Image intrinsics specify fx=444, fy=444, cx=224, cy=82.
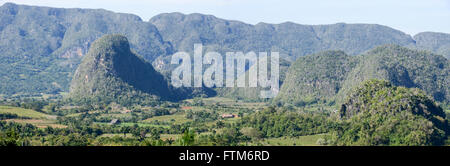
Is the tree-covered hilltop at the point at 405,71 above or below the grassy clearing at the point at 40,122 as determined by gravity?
above

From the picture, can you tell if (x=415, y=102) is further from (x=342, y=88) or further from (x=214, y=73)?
(x=214, y=73)

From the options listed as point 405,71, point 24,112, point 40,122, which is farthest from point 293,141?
point 405,71

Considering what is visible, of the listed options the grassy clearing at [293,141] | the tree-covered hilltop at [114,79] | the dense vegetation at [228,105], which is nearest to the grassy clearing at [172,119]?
the dense vegetation at [228,105]

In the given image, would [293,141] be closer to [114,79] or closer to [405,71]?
[405,71]

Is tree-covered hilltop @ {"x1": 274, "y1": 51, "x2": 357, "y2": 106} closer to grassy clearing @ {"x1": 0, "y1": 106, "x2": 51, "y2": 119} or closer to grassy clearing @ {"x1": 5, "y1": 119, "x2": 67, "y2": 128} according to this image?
grassy clearing @ {"x1": 0, "y1": 106, "x2": 51, "y2": 119}

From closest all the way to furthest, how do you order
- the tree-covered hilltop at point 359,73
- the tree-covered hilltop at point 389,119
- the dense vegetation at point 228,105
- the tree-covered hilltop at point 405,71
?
the tree-covered hilltop at point 389,119 < the dense vegetation at point 228,105 < the tree-covered hilltop at point 405,71 < the tree-covered hilltop at point 359,73

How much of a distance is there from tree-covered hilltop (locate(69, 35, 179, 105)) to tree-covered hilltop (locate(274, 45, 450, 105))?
4000 cm

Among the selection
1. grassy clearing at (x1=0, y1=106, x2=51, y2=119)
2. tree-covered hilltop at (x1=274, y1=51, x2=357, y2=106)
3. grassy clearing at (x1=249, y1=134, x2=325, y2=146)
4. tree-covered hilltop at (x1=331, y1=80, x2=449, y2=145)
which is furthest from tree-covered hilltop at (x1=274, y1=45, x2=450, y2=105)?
grassy clearing at (x1=0, y1=106, x2=51, y2=119)

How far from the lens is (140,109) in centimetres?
10575

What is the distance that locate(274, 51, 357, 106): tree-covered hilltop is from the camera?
134 metres

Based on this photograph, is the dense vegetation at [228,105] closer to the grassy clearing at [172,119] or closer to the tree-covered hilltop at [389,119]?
the tree-covered hilltop at [389,119]

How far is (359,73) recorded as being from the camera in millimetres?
124875

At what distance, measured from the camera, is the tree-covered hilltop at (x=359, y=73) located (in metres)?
120

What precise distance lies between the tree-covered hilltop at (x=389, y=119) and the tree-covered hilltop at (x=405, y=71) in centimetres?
4196
